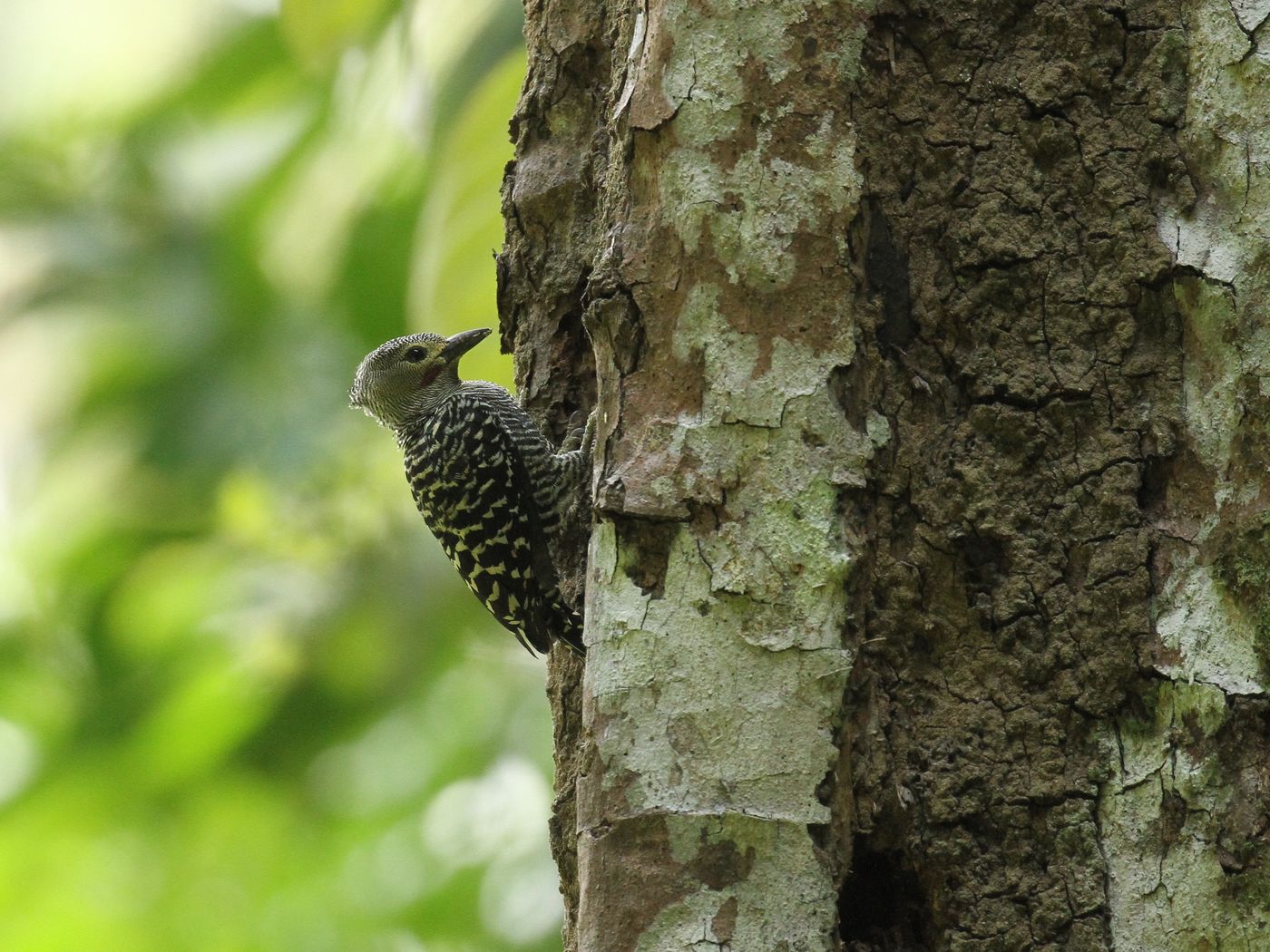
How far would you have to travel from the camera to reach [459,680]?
33.4 ft

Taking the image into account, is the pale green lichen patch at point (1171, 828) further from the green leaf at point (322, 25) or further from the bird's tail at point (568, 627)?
the green leaf at point (322, 25)

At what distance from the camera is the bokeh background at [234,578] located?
8.51m

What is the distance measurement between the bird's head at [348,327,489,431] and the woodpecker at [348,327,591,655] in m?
0.04

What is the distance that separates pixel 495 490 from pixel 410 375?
2.88 ft

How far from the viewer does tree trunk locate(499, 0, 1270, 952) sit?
2455 millimetres

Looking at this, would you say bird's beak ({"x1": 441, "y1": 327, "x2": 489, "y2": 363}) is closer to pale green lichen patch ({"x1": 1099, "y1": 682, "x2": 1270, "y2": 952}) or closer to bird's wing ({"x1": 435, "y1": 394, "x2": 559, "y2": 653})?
bird's wing ({"x1": 435, "y1": 394, "x2": 559, "y2": 653})

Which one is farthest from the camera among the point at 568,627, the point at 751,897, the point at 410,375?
the point at 410,375

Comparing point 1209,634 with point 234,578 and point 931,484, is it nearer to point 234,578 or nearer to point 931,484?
point 931,484

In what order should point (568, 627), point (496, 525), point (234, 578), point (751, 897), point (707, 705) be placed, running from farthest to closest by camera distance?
point (234, 578) → point (496, 525) → point (568, 627) → point (707, 705) → point (751, 897)

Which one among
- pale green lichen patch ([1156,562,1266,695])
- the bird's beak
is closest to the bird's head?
the bird's beak

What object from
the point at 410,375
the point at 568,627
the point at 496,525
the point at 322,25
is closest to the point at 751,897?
the point at 568,627

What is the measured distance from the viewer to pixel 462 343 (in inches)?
207

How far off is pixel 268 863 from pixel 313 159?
4721 mm

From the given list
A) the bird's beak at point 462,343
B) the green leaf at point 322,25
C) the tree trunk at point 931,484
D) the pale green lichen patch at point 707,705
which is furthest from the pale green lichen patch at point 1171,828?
the green leaf at point 322,25
